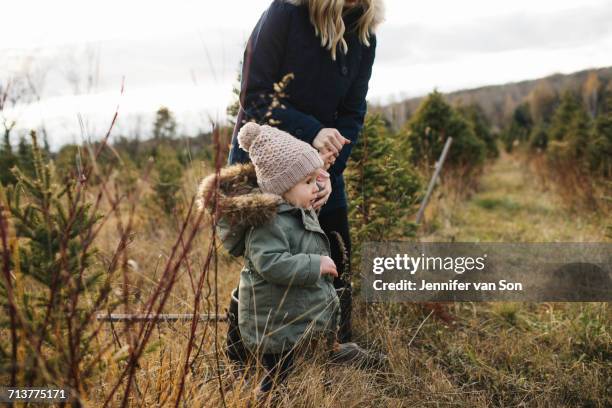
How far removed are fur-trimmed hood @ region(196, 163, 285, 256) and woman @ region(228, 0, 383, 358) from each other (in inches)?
8.6

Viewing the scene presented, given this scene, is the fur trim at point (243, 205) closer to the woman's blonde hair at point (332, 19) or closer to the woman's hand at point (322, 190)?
the woman's hand at point (322, 190)

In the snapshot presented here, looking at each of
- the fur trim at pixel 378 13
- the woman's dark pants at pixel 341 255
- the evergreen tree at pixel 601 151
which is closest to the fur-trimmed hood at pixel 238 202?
the woman's dark pants at pixel 341 255

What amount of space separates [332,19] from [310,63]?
0.69 feet

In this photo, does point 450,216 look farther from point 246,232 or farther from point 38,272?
point 38,272

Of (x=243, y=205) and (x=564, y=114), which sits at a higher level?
(x=564, y=114)

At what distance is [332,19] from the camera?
7.49 ft

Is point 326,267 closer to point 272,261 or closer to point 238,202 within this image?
point 272,261

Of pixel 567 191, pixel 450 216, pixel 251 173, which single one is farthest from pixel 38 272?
pixel 567 191

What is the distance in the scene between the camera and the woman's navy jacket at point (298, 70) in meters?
2.29

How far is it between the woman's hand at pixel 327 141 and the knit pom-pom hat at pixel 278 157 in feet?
0.33

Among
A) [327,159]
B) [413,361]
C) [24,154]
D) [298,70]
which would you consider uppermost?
[298,70]

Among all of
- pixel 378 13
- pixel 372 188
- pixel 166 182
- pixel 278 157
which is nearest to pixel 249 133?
pixel 278 157

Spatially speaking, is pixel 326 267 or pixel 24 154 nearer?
pixel 326 267

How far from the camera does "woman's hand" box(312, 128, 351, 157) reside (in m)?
2.30
